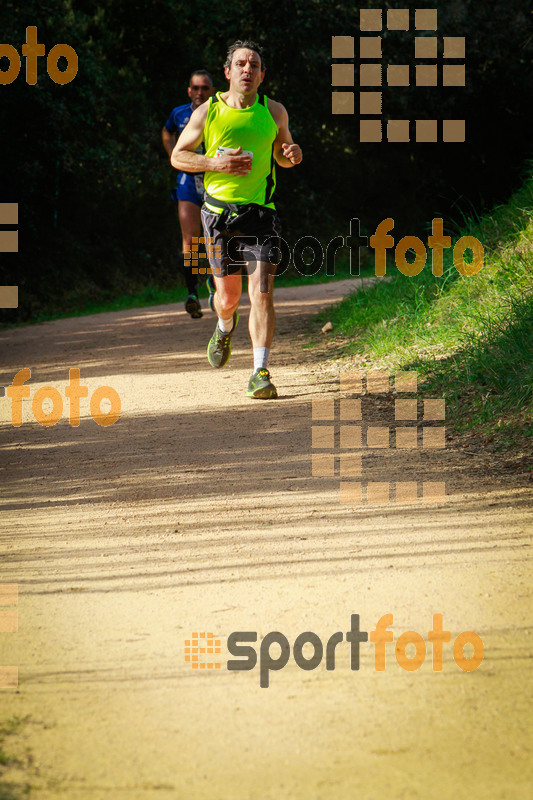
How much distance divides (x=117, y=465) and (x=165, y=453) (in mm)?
285

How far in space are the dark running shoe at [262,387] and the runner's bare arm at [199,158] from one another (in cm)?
125

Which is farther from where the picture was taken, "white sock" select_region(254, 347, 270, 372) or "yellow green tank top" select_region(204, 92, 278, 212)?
"white sock" select_region(254, 347, 270, 372)

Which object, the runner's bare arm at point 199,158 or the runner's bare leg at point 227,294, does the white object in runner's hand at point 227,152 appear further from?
the runner's bare leg at point 227,294

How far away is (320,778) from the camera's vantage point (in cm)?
204

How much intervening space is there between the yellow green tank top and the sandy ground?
59.3 inches

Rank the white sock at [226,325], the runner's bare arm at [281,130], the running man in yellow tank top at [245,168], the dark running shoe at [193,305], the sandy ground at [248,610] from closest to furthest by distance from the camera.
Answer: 1. the sandy ground at [248,610]
2. the running man in yellow tank top at [245,168]
3. the runner's bare arm at [281,130]
4. the white sock at [226,325]
5. the dark running shoe at [193,305]

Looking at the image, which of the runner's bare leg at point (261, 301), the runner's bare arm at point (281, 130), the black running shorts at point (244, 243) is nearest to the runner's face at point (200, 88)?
the runner's bare arm at point (281, 130)

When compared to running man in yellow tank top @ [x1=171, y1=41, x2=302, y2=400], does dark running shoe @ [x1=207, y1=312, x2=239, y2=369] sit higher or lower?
lower

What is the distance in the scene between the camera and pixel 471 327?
669cm

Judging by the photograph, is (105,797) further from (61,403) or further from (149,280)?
(149,280)

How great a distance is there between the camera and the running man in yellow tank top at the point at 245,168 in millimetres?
5879

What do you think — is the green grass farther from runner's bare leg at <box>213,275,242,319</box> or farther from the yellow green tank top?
the yellow green tank top

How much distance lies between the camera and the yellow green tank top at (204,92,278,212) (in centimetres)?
591

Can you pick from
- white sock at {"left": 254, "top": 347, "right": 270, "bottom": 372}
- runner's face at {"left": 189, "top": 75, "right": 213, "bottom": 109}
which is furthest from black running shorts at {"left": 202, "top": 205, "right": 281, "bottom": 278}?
runner's face at {"left": 189, "top": 75, "right": 213, "bottom": 109}
